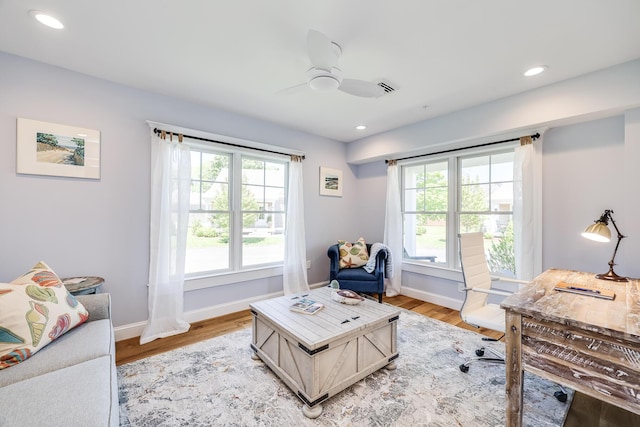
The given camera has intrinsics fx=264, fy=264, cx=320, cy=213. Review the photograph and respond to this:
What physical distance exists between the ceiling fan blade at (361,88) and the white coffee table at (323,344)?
5.94 ft

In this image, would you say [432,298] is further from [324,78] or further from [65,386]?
[65,386]

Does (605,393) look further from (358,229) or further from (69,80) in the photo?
(69,80)

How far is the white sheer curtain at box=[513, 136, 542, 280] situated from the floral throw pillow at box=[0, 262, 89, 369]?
3994 mm

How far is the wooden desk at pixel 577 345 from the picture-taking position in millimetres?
1152

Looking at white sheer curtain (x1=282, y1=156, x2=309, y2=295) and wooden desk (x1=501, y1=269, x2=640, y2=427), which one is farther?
white sheer curtain (x1=282, y1=156, x2=309, y2=295)

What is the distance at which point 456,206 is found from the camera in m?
3.63

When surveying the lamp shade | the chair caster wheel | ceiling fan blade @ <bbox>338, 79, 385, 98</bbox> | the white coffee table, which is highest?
ceiling fan blade @ <bbox>338, 79, 385, 98</bbox>

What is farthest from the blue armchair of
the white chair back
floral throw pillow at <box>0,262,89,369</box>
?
floral throw pillow at <box>0,262,89,369</box>

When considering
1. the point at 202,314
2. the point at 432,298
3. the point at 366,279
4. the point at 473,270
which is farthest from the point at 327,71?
the point at 432,298

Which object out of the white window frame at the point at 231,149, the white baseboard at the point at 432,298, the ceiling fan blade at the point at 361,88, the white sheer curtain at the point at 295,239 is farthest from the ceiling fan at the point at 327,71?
the white baseboard at the point at 432,298

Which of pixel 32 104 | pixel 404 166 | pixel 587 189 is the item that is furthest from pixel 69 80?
pixel 587 189

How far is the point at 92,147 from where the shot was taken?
2.51m

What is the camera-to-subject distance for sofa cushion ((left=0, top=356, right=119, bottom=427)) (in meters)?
0.97

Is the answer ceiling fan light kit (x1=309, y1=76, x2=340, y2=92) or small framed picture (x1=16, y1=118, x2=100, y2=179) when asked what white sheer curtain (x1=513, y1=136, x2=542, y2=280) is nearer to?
ceiling fan light kit (x1=309, y1=76, x2=340, y2=92)
